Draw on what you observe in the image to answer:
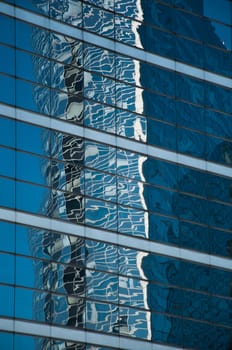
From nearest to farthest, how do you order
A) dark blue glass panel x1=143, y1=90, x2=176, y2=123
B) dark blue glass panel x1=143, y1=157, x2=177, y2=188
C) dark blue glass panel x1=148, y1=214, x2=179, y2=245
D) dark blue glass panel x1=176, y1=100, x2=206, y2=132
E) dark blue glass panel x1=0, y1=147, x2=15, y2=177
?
dark blue glass panel x1=0, y1=147, x2=15, y2=177 → dark blue glass panel x1=148, y1=214, x2=179, y2=245 → dark blue glass panel x1=143, y1=157, x2=177, y2=188 → dark blue glass panel x1=143, y1=90, x2=176, y2=123 → dark blue glass panel x1=176, y1=100, x2=206, y2=132

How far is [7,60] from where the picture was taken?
200 ft

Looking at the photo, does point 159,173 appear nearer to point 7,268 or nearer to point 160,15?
point 160,15

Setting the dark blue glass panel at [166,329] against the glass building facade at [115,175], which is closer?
the glass building facade at [115,175]

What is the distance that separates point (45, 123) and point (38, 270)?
6.70 m

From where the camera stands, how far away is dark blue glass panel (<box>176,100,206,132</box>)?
67.6 metres

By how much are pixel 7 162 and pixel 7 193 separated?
141 centimetres

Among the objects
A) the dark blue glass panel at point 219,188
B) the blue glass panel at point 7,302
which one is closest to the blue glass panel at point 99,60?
the dark blue glass panel at point 219,188

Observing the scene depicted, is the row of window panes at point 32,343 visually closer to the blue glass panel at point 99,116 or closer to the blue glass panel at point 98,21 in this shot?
the blue glass panel at point 99,116

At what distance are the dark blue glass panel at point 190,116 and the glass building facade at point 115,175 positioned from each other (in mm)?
69

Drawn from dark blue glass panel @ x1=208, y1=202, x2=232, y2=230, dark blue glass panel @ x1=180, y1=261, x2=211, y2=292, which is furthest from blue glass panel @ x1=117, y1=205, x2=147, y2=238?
dark blue glass panel @ x1=208, y1=202, x2=232, y2=230

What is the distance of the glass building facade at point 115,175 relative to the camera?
59719 millimetres

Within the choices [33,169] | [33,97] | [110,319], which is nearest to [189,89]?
[33,97]

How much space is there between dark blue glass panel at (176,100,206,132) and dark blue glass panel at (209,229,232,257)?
17.1ft

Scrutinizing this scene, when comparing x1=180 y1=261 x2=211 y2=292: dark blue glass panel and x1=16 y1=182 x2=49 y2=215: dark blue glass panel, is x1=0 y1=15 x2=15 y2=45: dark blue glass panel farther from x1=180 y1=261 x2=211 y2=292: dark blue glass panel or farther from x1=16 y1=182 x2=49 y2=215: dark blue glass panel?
x1=180 y1=261 x2=211 y2=292: dark blue glass panel
